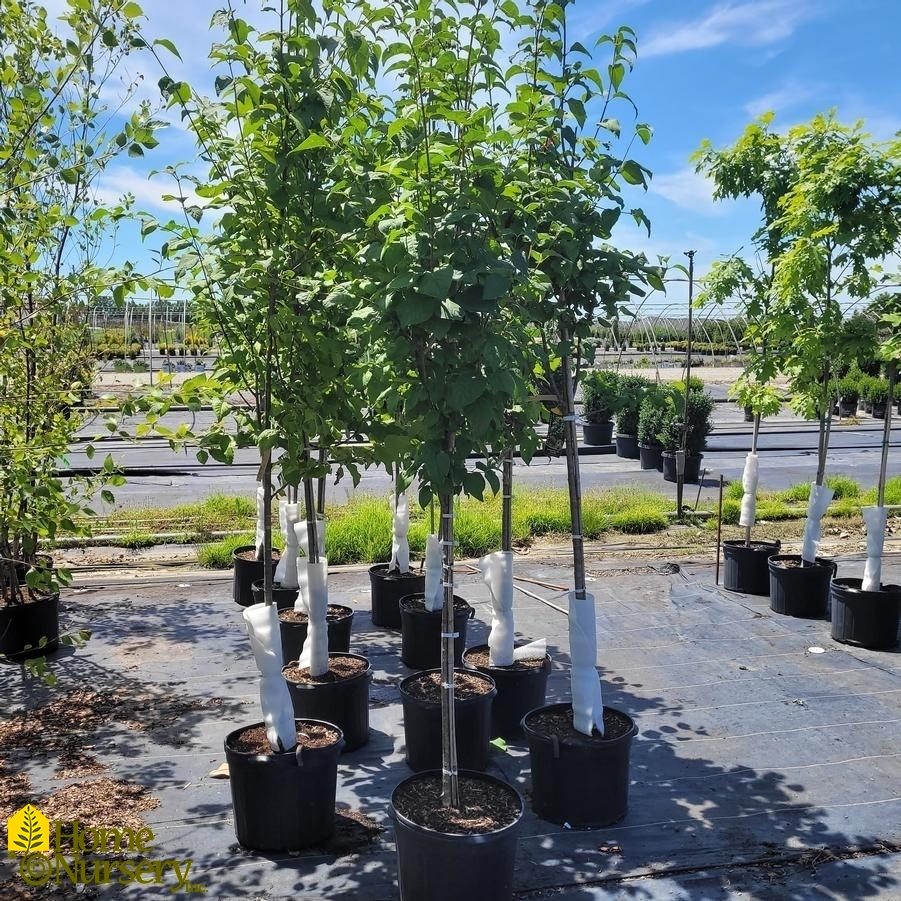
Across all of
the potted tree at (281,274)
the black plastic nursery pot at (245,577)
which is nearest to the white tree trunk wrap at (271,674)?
A: the potted tree at (281,274)

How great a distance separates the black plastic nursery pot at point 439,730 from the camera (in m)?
3.68

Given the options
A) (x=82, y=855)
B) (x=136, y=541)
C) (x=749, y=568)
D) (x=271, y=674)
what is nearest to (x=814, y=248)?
(x=749, y=568)

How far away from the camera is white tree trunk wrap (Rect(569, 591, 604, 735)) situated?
3.41m

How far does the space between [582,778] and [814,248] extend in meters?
3.96

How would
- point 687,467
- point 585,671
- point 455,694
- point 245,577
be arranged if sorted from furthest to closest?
point 687,467, point 245,577, point 455,694, point 585,671

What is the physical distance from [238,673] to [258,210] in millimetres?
3037

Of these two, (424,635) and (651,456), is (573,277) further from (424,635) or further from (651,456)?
(651,456)

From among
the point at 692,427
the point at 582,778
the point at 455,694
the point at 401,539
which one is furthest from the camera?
the point at 692,427

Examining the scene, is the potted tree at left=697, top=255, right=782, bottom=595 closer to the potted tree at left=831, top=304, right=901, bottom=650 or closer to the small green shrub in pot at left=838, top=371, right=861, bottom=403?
the potted tree at left=831, top=304, right=901, bottom=650

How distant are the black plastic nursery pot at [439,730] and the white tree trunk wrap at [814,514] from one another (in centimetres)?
332

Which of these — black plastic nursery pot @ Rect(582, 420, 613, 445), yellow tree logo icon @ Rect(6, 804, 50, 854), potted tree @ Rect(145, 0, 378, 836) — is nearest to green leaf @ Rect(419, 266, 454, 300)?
potted tree @ Rect(145, 0, 378, 836)

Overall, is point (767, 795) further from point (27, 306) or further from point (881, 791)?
point (27, 306)


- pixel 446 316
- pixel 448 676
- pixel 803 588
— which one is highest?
pixel 446 316

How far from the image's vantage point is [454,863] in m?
2.61
